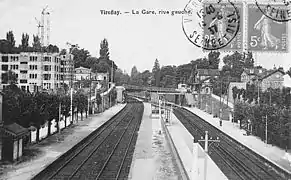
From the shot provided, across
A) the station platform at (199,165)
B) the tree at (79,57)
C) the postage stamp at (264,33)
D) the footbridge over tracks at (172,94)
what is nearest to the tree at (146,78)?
the footbridge over tracks at (172,94)

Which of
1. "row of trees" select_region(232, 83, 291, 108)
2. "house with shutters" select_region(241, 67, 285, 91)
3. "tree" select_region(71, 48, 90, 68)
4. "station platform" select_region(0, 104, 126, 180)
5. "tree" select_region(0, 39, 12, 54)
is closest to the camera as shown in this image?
"station platform" select_region(0, 104, 126, 180)

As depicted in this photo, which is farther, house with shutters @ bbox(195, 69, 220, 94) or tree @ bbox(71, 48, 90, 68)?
tree @ bbox(71, 48, 90, 68)

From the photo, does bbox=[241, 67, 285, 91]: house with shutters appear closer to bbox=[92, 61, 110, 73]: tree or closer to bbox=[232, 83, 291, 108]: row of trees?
bbox=[232, 83, 291, 108]: row of trees

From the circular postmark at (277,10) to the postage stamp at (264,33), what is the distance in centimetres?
5

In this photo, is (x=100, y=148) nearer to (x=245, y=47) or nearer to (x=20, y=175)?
(x=20, y=175)

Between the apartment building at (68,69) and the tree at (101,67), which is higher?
the tree at (101,67)

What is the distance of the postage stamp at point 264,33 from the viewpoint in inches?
273

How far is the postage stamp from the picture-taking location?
6945 millimetres

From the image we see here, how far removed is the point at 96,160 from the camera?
56.5 ft

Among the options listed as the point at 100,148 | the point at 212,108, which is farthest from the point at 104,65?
the point at 100,148

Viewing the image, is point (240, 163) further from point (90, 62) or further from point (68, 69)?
point (90, 62)

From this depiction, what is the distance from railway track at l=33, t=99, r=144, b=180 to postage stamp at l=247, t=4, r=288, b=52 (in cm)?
842

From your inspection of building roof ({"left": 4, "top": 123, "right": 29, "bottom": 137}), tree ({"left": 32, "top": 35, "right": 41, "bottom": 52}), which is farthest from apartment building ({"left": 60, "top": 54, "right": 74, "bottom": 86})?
building roof ({"left": 4, "top": 123, "right": 29, "bottom": 137})

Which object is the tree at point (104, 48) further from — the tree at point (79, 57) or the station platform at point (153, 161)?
the tree at point (79, 57)
